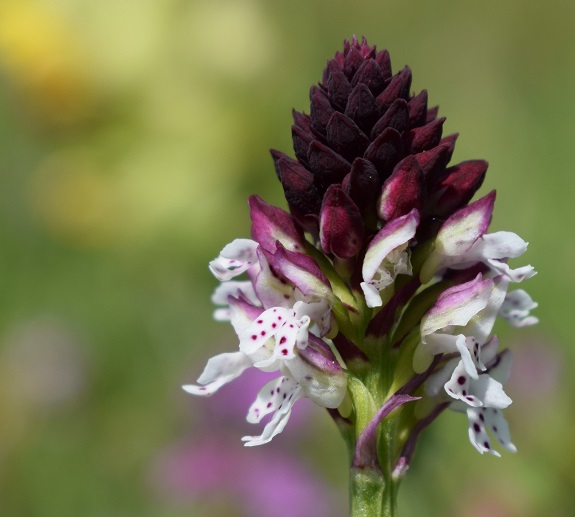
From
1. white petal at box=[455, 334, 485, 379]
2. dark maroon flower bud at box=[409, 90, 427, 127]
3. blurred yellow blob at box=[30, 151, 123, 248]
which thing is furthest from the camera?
blurred yellow blob at box=[30, 151, 123, 248]

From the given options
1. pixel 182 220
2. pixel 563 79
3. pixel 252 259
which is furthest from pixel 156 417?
pixel 563 79

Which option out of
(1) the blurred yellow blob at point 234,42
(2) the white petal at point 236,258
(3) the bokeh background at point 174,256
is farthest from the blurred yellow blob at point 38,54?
(2) the white petal at point 236,258

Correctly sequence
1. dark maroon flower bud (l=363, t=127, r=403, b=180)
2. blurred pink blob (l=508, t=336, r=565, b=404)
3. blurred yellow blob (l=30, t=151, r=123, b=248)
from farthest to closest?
1. blurred yellow blob (l=30, t=151, r=123, b=248)
2. blurred pink blob (l=508, t=336, r=565, b=404)
3. dark maroon flower bud (l=363, t=127, r=403, b=180)

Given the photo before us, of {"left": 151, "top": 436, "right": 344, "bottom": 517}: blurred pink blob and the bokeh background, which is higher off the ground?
the bokeh background

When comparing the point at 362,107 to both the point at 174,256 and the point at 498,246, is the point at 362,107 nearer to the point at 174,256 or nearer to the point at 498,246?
the point at 498,246

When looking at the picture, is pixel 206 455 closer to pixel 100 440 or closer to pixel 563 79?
pixel 100 440

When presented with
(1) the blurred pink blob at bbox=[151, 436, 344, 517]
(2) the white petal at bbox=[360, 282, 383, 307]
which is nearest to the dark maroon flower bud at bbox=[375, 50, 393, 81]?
(2) the white petal at bbox=[360, 282, 383, 307]

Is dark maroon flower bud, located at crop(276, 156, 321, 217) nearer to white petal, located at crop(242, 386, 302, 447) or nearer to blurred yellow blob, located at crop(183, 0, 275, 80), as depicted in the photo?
white petal, located at crop(242, 386, 302, 447)

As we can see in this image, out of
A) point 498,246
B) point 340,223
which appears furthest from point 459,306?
point 340,223
